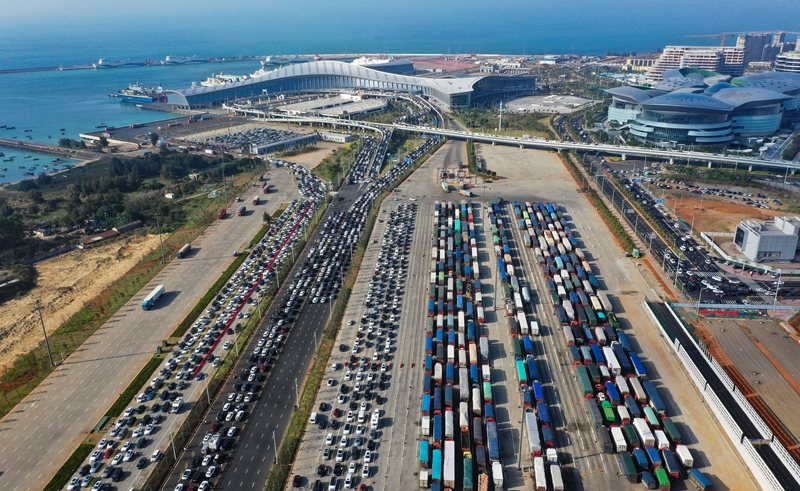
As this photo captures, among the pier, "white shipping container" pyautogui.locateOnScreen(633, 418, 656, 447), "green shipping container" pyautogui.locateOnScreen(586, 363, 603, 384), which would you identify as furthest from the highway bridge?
"white shipping container" pyautogui.locateOnScreen(633, 418, 656, 447)

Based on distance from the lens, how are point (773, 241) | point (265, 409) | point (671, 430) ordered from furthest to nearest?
1. point (773, 241)
2. point (265, 409)
3. point (671, 430)

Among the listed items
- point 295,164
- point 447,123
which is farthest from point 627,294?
point 447,123

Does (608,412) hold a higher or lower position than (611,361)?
lower

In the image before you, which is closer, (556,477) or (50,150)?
(556,477)

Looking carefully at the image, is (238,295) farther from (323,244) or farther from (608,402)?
(608,402)

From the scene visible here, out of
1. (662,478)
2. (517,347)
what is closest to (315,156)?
(517,347)

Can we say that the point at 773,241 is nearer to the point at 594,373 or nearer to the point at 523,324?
the point at 523,324

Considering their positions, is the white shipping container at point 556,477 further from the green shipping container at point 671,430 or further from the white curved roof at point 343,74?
the white curved roof at point 343,74
